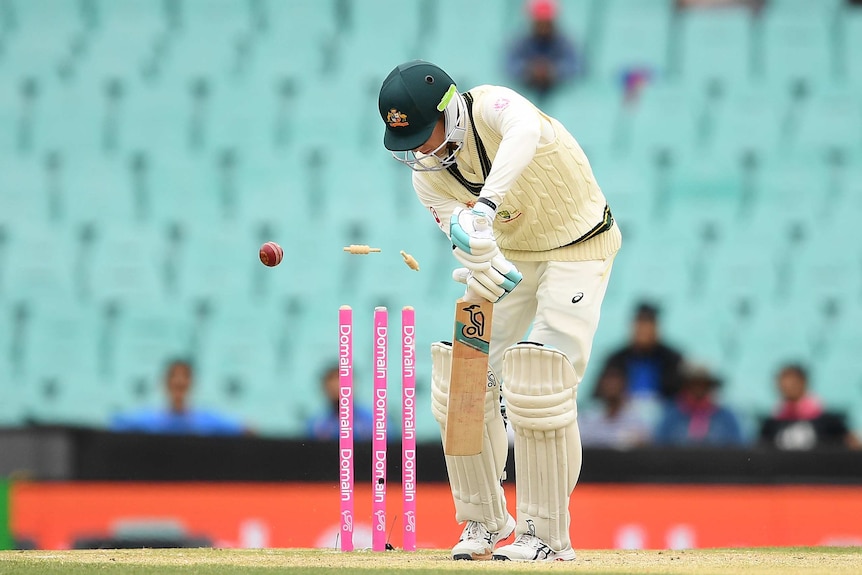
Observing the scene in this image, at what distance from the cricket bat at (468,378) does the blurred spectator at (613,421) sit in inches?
92.0

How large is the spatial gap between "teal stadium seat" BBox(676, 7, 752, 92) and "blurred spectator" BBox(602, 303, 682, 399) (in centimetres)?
228

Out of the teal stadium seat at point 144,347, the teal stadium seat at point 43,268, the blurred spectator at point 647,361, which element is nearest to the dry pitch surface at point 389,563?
the blurred spectator at point 647,361

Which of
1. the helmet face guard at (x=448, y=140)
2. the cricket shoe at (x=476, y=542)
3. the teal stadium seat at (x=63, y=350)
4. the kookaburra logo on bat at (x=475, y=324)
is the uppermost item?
the helmet face guard at (x=448, y=140)

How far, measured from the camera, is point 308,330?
25.4ft

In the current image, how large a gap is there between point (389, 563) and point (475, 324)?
0.65 metres

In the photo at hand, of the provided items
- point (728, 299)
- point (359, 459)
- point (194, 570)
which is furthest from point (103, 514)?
point (728, 299)

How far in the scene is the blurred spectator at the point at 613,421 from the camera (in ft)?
19.7

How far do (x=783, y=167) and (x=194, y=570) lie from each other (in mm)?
5680

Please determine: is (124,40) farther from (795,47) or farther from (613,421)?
(613,421)

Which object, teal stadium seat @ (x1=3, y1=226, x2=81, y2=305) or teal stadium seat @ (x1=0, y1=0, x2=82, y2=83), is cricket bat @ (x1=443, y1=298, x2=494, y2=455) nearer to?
teal stadium seat @ (x1=3, y1=226, x2=81, y2=305)

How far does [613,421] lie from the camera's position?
6078mm

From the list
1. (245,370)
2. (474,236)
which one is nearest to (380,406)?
(474,236)

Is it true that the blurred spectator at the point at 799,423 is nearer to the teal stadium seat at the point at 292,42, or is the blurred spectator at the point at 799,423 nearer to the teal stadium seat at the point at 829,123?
the teal stadium seat at the point at 829,123

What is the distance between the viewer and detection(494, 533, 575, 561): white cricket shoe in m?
3.64
